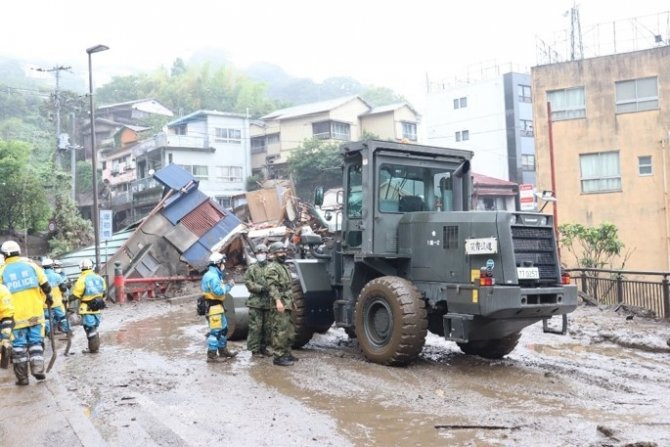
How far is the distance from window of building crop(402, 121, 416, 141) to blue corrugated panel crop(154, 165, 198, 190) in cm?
2687

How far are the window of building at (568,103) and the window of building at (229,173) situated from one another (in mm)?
26931

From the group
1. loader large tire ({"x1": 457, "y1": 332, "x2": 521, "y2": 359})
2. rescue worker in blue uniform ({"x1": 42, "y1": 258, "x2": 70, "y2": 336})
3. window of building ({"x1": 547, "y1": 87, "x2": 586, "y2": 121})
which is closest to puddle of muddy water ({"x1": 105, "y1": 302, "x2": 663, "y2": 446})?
loader large tire ({"x1": 457, "y1": 332, "x2": 521, "y2": 359})

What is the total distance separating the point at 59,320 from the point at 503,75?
119ft

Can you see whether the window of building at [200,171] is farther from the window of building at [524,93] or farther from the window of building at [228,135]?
the window of building at [524,93]

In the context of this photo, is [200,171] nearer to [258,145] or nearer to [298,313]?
[258,145]

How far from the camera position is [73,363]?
927 centimetres

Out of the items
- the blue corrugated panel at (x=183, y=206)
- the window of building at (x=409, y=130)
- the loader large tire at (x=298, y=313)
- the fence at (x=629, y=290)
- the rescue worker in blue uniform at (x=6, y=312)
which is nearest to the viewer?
the rescue worker in blue uniform at (x=6, y=312)

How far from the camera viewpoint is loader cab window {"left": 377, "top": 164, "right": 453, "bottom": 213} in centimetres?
864

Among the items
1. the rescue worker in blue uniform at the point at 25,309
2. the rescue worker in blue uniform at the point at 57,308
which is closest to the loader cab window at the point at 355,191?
the rescue worker in blue uniform at the point at 25,309

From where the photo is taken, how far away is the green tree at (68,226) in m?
30.6

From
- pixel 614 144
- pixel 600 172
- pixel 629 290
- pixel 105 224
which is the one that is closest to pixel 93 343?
pixel 629 290

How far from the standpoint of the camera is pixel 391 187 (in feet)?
28.6

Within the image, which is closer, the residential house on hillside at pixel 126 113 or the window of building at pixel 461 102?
the window of building at pixel 461 102

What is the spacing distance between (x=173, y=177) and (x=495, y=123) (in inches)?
1022
